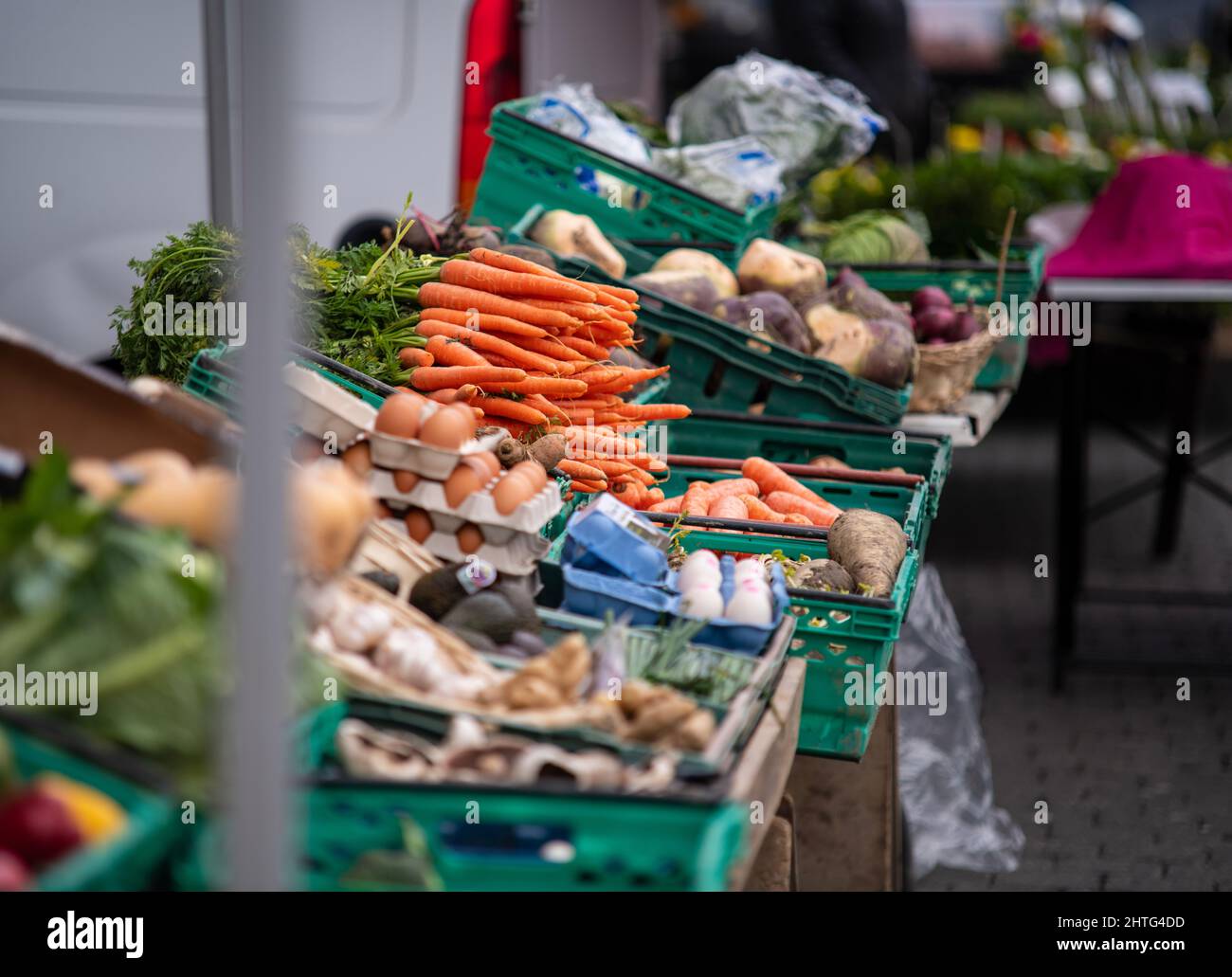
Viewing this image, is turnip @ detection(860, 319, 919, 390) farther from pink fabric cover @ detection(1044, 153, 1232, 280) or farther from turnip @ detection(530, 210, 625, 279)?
pink fabric cover @ detection(1044, 153, 1232, 280)

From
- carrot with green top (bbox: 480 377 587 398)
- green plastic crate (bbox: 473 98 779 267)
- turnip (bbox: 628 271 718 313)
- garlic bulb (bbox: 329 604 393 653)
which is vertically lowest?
garlic bulb (bbox: 329 604 393 653)

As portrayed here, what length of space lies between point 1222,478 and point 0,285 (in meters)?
6.04

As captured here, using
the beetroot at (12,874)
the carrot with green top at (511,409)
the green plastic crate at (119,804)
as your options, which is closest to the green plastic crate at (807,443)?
the carrot with green top at (511,409)

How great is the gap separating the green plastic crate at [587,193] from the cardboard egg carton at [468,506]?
1.79 meters

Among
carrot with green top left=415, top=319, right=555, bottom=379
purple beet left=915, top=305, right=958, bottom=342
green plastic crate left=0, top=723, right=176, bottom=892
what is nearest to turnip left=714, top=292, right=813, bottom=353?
purple beet left=915, top=305, right=958, bottom=342

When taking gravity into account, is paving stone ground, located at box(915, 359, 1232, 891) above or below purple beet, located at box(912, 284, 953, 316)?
below

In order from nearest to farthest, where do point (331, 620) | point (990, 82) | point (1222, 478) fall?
1. point (331, 620)
2. point (1222, 478)
3. point (990, 82)

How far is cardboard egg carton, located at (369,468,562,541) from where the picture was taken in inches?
73.9

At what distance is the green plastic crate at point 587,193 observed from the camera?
11.8ft

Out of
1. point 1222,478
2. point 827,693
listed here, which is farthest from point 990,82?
point 827,693

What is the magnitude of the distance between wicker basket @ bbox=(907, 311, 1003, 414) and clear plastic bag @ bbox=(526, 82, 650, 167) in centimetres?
91

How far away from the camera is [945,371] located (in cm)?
350
